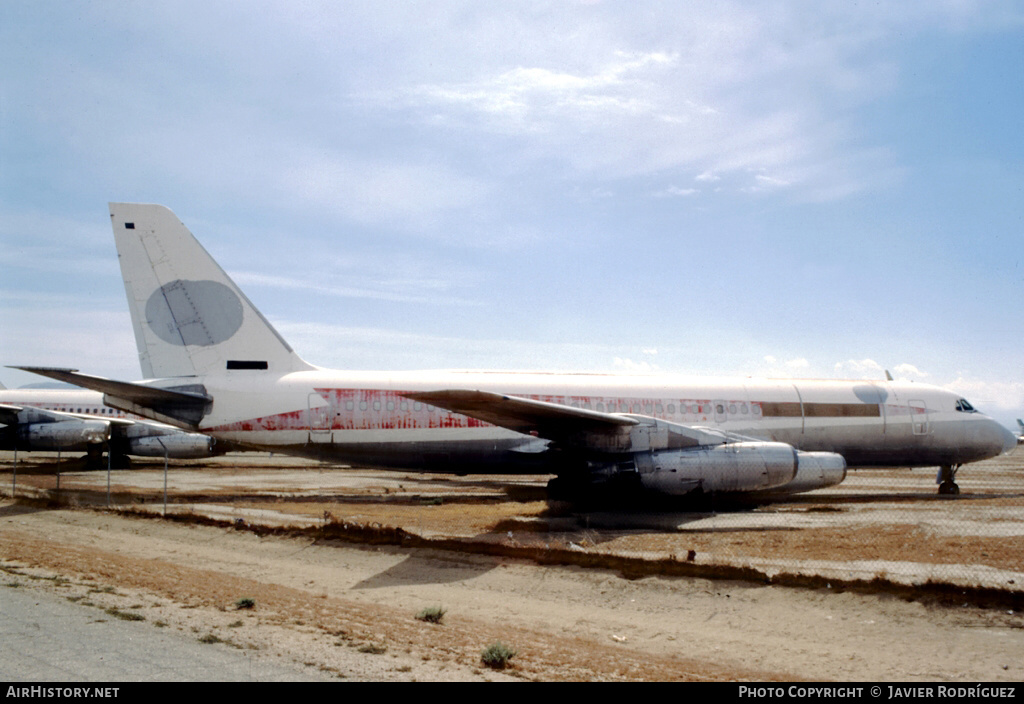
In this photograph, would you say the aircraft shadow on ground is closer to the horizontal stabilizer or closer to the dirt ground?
the dirt ground

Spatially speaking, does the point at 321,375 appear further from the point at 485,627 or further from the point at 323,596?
the point at 485,627

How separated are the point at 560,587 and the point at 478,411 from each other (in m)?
6.34

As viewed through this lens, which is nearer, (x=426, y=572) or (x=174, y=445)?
(x=426, y=572)

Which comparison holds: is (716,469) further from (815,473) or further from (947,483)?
(947,483)

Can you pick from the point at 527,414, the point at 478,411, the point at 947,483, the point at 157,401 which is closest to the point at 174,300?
the point at 157,401

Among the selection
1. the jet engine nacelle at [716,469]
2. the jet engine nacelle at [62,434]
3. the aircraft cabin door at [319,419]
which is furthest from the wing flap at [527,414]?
the jet engine nacelle at [62,434]

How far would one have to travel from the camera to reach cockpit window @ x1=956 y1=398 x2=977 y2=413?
2088cm

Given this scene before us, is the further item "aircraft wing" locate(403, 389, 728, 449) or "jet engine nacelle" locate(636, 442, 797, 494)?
"jet engine nacelle" locate(636, 442, 797, 494)

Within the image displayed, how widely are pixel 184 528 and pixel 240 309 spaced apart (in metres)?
6.89

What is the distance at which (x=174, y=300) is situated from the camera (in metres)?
18.1

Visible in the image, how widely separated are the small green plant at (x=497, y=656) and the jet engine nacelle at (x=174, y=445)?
93.7 feet

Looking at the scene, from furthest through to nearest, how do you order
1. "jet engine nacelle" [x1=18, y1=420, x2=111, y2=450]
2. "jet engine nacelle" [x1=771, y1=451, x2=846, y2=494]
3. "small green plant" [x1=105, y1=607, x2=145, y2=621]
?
"jet engine nacelle" [x1=18, y1=420, x2=111, y2=450] → "jet engine nacelle" [x1=771, y1=451, x2=846, y2=494] → "small green plant" [x1=105, y1=607, x2=145, y2=621]

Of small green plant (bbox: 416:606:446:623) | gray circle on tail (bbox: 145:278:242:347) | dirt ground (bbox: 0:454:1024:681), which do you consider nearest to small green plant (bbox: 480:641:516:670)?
dirt ground (bbox: 0:454:1024:681)

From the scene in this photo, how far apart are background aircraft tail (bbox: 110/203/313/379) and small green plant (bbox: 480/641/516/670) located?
14433 mm
